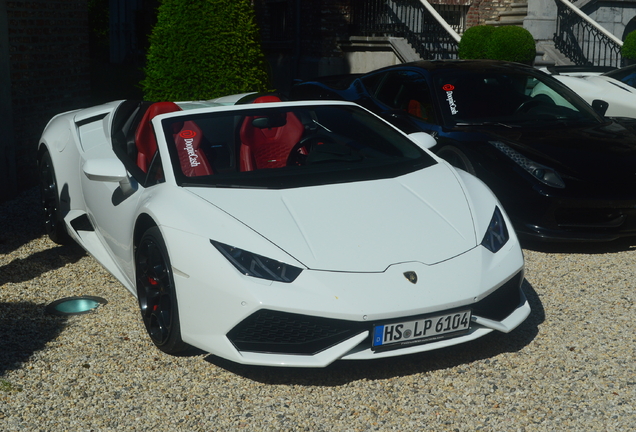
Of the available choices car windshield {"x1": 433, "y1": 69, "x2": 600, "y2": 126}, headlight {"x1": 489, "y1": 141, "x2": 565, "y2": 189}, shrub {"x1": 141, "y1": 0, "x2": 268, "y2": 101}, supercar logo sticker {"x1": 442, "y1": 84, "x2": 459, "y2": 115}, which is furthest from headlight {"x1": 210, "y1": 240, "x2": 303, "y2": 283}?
shrub {"x1": 141, "y1": 0, "x2": 268, "y2": 101}

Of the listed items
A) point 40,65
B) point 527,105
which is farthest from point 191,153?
point 40,65

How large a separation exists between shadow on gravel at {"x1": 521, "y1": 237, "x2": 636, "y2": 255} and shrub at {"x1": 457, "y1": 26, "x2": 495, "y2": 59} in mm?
9778

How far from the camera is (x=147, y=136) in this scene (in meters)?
4.75

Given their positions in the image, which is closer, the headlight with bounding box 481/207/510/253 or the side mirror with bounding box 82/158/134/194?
the headlight with bounding box 481/207/510/253

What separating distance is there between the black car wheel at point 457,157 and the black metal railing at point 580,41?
12.4 meters

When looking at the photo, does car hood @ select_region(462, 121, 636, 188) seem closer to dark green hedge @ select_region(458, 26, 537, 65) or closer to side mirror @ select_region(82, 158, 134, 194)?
side mirror @ select_region(82, 158, 134, 194)

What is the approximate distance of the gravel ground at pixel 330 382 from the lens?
315 centimetres

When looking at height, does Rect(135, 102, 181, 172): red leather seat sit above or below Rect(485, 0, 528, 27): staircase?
below

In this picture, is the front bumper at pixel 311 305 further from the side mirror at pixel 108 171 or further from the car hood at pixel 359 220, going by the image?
the side mirror at pixel 108 171

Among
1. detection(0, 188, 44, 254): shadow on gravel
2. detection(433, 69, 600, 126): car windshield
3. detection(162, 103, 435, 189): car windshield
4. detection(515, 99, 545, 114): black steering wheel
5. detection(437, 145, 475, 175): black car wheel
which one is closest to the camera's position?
detection(162, 103, 435, 189): car windshield

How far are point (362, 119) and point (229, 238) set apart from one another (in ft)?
5.77

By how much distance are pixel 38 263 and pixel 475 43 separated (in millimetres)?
11765

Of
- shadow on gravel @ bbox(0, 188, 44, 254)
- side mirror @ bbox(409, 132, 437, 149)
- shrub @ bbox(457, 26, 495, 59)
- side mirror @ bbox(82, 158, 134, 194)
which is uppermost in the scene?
shrub @ bbox(457, 26, 495, 59)

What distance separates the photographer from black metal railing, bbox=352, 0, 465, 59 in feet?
54.3
